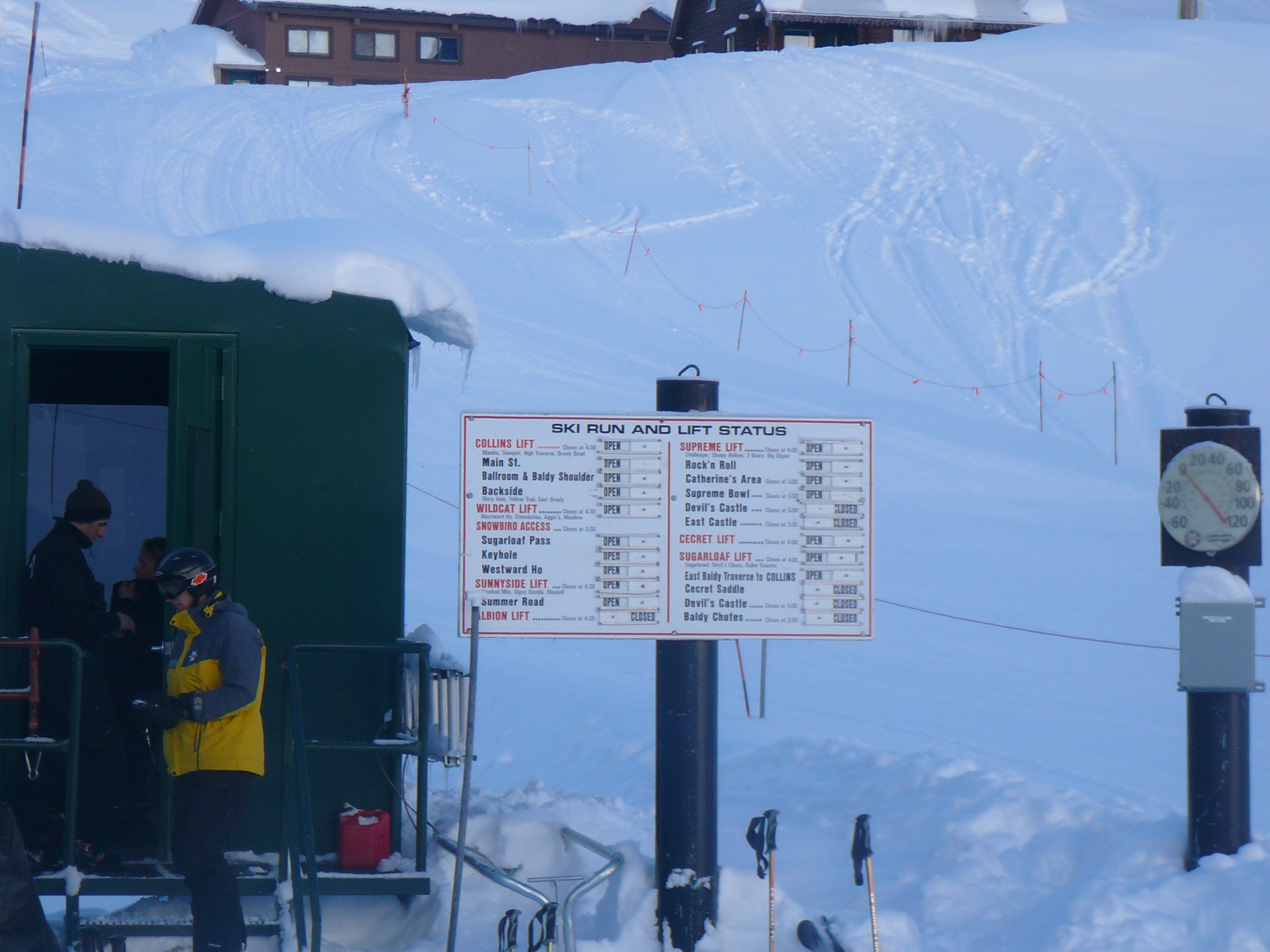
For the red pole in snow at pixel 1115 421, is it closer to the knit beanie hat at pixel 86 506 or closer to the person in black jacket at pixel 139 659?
the person in black jacket at pixel 139 659

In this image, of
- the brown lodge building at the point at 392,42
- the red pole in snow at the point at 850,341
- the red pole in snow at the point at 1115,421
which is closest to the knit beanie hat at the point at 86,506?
the red pole in snow at the point at 1115,421

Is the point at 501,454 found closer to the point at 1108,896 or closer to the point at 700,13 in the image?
the point at 1108,896

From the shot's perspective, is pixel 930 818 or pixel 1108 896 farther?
pixel 930 818

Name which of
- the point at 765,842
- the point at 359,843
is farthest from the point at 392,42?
the point at 765,842

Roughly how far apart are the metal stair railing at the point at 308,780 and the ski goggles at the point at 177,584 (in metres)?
0.47

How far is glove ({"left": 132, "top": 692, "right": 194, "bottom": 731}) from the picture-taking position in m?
4.43

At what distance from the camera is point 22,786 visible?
521cm

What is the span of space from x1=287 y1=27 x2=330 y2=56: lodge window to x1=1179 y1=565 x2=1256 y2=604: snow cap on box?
4191cm

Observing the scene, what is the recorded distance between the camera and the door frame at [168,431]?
5094 mm

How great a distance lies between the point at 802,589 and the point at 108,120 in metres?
28.4

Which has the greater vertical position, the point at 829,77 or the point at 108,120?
the point at 829,77

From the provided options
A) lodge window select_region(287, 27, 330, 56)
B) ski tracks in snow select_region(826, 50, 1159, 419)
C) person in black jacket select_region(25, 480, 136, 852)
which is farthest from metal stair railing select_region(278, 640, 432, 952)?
lodge window select_region(287, 27, 330, 56)

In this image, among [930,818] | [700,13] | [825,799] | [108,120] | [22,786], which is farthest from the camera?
[700,13]

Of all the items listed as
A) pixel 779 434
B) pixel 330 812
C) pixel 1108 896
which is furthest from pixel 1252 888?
pixel 330 812
